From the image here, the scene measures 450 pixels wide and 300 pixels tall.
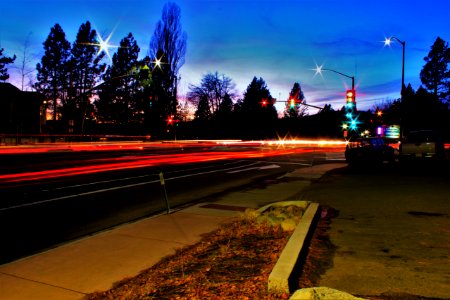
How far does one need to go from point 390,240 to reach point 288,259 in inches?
114

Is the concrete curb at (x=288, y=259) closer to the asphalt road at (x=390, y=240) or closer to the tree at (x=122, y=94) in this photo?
the asphalt road at (x=390, y=240)

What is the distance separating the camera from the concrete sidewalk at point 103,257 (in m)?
5.12

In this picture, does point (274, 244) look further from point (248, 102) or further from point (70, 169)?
point (248, 102)

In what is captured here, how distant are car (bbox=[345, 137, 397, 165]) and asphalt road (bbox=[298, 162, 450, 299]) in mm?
11771

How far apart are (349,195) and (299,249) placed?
7637 mm

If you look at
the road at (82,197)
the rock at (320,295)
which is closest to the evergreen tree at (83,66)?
the road at (82,197)

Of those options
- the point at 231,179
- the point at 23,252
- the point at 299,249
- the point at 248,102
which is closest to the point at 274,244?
the point at 299,249

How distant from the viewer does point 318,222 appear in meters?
9.05

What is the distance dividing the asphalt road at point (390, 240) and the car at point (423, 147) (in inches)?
353

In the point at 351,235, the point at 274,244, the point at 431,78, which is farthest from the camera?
the point at 431,78

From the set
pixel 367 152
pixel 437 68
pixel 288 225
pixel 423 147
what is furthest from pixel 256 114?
pixel 288 225

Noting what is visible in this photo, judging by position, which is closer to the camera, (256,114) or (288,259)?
(288,259)

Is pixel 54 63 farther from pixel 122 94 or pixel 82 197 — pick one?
pixel 82 197

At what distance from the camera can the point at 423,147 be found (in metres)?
22.8
